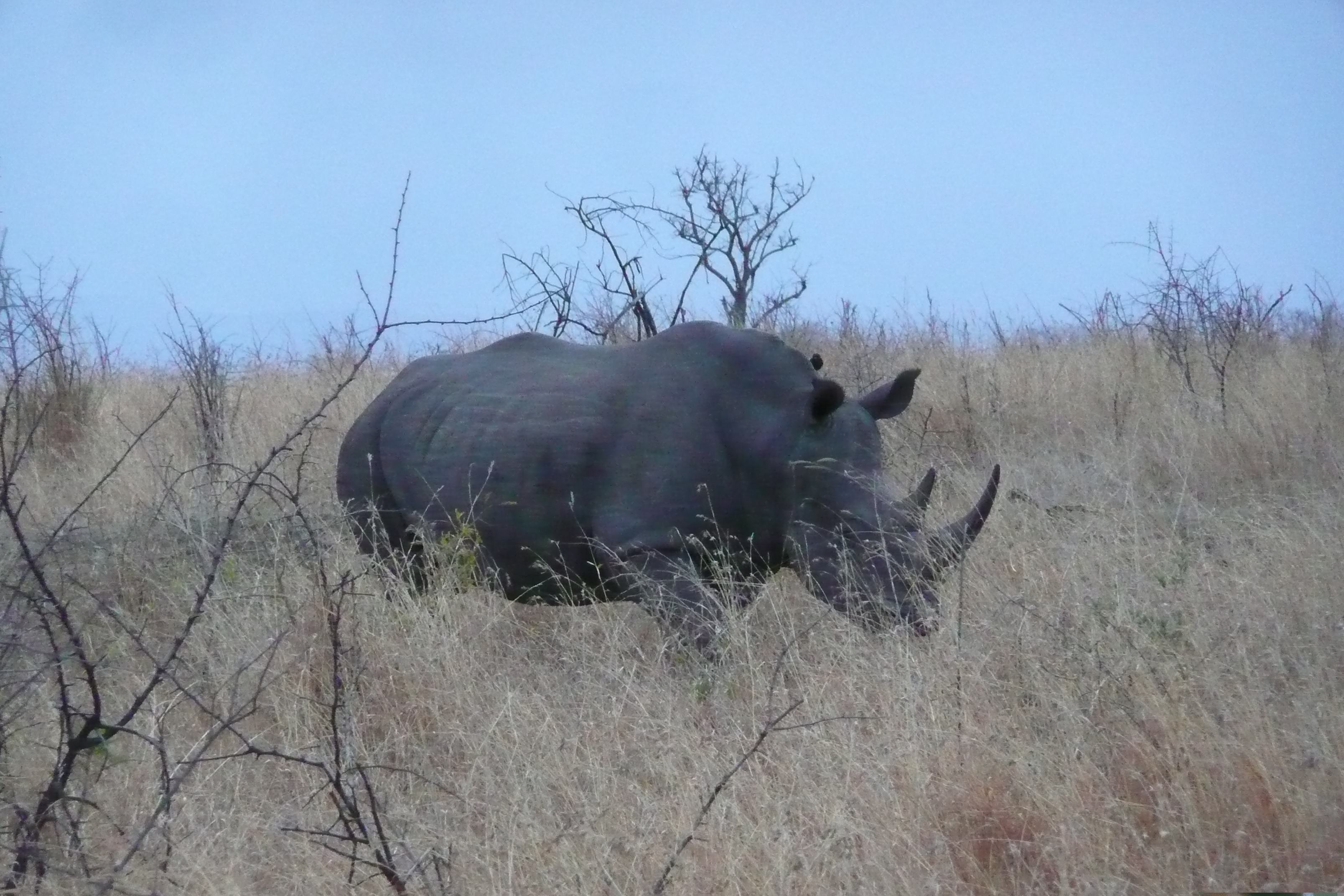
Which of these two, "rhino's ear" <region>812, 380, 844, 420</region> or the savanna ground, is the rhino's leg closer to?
the savanna ground

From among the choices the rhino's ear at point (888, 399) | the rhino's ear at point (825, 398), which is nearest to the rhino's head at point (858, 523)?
the rhino's ear at point (825, 398)

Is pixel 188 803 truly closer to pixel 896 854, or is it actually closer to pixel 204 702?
pixel 204 702

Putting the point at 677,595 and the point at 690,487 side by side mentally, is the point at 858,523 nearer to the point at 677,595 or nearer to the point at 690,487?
the point at 690,487

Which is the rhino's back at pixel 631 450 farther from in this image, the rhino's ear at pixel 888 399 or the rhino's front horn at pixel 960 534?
the rhino's front horn at pixel 960 534

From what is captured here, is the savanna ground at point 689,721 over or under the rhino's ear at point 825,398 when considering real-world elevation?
under

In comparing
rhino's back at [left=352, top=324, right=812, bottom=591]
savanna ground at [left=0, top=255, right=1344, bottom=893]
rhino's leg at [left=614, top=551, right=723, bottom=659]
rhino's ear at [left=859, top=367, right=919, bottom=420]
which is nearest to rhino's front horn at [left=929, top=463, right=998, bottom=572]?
savanna ground at [left=0, top=255, right=1344, bottom=893]

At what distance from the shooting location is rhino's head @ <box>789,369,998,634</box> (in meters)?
4.64

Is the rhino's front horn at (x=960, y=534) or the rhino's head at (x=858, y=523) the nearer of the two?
the rhino's head at (x=858, y=523)

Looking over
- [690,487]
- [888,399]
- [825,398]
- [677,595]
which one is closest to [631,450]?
[690,487]

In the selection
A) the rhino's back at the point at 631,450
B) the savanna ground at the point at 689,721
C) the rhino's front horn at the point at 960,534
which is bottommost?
the savanna ground at the point at 689,721

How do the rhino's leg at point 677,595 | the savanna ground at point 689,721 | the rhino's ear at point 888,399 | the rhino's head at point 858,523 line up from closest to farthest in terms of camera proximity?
1. the savanna ground at point 689,721
2. the rhino's leg at point 677,595
3. the rhino's head at point 858,523
4. the rhino's ear at point 888,399

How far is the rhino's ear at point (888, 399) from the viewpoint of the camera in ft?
16.7

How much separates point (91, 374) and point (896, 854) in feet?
31.4

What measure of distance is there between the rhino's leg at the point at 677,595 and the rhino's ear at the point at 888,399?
1072 millimetres
